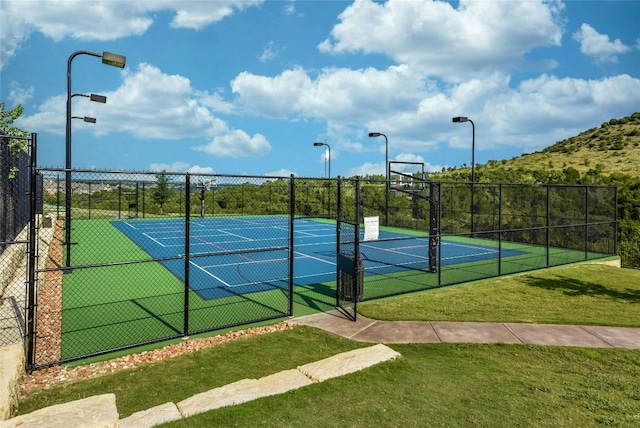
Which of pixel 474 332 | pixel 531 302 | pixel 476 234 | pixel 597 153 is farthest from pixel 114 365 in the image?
pixel 597 153

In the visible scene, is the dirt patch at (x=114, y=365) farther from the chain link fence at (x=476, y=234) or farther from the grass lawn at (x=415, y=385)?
the chain link fence at (x=476, y=234)

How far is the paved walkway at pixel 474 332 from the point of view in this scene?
25.3 feet

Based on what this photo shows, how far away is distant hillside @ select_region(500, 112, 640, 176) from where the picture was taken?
1820 inches

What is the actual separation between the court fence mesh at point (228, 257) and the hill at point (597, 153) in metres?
21.6

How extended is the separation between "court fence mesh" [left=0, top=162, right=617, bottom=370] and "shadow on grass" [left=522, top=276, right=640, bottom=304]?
1.31 m

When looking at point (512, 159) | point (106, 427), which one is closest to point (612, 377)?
point (106, 427)

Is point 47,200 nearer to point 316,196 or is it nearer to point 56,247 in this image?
point 56,247

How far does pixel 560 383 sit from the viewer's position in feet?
19.4

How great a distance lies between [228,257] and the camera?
55.1ft

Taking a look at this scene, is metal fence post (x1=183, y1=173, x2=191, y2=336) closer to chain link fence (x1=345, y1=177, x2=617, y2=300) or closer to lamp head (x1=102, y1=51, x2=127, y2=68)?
chain link fence (x1=345, y1=177, x2=617, y2=300)

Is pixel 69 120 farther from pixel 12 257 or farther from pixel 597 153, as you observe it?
pixel 597 153

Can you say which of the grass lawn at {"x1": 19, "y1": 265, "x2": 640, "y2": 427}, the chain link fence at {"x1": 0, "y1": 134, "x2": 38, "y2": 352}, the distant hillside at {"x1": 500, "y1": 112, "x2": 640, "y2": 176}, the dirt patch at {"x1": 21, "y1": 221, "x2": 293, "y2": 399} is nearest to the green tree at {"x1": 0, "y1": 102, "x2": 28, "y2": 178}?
the chain link fence at {"x1": 0, "y1": 134, "x2": 38, "y2": 352}

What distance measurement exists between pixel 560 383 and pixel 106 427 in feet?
18.3

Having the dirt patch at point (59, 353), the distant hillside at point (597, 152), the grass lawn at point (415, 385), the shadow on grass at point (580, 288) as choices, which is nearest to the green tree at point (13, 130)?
the dirt patch at point (59, 353)
